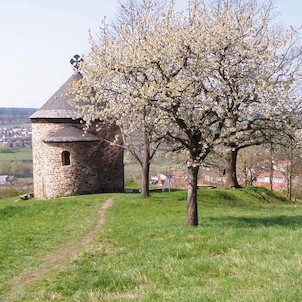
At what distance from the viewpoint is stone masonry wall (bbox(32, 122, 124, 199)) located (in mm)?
29688

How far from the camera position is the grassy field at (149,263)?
267 inches

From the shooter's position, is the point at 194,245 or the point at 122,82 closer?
the point at 194,245

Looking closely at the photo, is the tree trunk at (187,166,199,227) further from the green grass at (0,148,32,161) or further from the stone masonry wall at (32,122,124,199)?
the green grass at (0,148,32,161)

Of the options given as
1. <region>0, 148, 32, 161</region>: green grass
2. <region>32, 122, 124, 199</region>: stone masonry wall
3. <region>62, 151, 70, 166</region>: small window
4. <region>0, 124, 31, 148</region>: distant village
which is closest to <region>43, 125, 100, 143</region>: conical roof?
<region>32, 122, 124, 199</region>: stone masonry wall

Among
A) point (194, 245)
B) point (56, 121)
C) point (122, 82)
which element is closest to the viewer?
point (194, 245)

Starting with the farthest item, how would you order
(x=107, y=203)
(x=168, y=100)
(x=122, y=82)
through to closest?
(x=107, y=203) < (x=122, y=82) < (x=168, y=100)

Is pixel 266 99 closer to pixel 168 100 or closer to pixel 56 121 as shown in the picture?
pixel 168 100

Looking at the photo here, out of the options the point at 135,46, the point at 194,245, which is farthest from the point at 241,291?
the point at 135,46

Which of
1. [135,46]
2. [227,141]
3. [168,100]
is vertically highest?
[135,46]

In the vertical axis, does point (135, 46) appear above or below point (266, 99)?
above

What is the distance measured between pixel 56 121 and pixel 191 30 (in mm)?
18569

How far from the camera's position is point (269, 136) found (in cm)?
1555

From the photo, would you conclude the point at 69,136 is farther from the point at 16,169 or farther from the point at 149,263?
the point at 16,169

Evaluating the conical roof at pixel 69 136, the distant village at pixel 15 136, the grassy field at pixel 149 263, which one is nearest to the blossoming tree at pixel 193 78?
the grassy field at pixel 149 263
